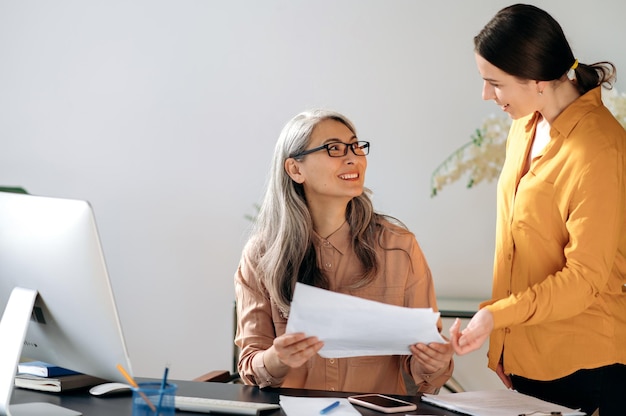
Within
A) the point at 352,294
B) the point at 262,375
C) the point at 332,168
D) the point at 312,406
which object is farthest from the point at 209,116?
the point at 312,406

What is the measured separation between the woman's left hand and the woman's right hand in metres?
0.24

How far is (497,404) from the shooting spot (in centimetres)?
204

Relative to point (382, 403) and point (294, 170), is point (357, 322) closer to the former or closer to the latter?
point (382, 403)

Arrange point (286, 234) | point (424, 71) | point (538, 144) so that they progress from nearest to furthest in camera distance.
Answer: point (538, 144)
point (286, 234)
point (424, 71)

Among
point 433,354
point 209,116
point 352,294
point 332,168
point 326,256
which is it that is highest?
point 209,116

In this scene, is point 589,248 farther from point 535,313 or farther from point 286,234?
point 286,234

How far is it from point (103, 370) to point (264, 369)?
0.50 m

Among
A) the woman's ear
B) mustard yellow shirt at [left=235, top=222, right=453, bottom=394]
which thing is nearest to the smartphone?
mustard yellow shirt at [left=235, top=222, right=453, bottom=394]

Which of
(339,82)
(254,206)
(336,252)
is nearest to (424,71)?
(339,82)

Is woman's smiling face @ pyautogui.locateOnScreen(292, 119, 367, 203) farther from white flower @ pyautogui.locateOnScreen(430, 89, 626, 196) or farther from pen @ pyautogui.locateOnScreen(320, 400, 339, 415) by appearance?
white flower @ pyautogui.locateOnScreen(430, 89, 626, 196)

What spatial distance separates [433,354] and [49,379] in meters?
1.01

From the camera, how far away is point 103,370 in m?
1.91

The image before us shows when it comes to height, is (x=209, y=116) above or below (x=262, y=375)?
above

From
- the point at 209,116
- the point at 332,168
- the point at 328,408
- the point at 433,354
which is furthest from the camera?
the point at 209,116
